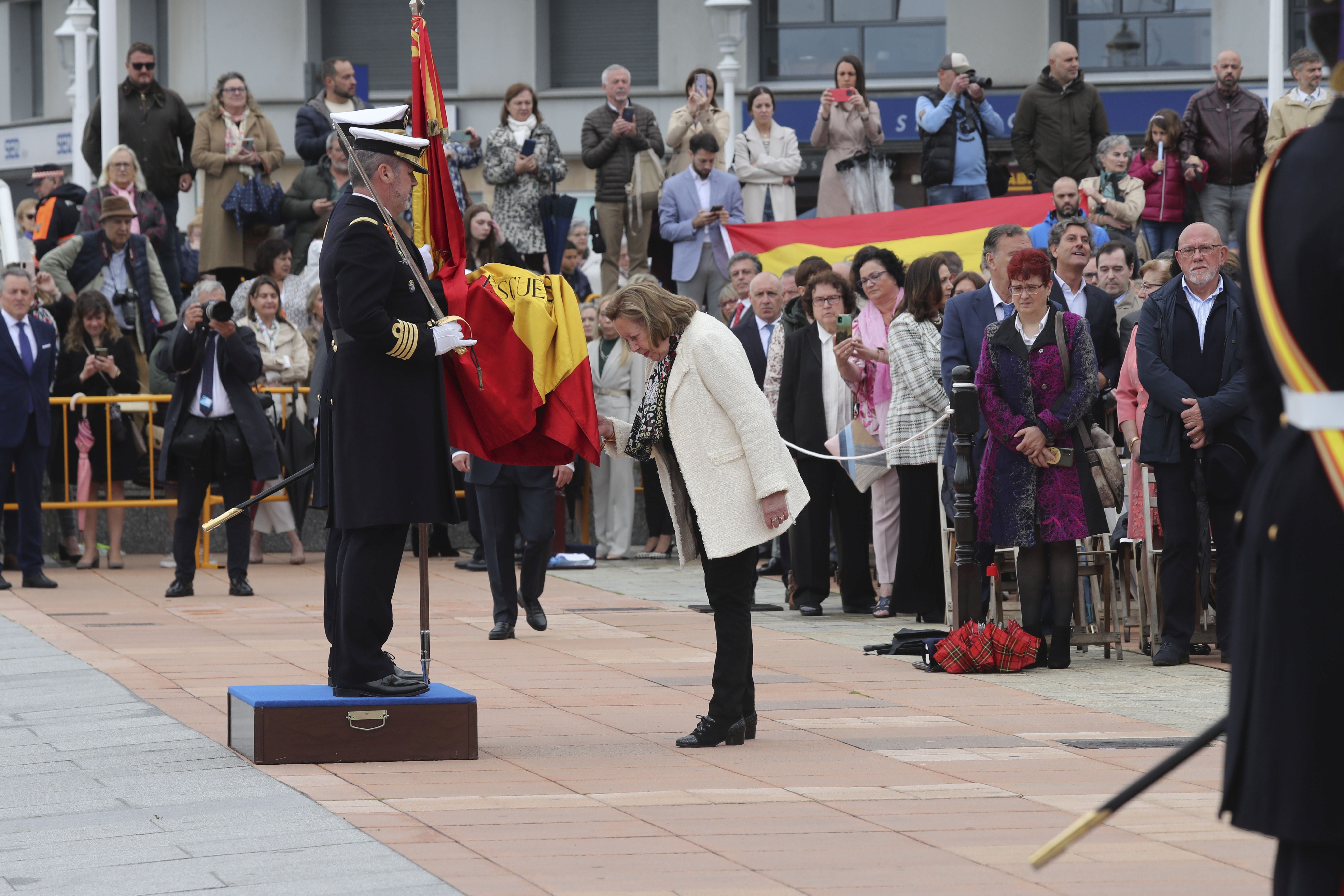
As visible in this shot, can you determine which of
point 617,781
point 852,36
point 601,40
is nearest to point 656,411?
point 617,781

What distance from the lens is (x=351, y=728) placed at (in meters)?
7.21

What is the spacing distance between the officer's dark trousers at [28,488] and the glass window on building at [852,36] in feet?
60.9

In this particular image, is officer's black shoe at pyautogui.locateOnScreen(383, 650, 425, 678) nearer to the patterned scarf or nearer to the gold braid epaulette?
the gold braid epaulette

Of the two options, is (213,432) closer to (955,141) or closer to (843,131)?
(843,131)

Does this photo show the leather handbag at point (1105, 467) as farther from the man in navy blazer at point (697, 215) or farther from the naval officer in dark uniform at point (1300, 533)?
the man in navy blazer at point (697, 215)

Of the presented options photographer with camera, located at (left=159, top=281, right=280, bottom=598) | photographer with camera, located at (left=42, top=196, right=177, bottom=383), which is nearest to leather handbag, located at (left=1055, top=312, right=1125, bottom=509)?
photographer with camera, located at (left=159, top=281, right=280, bottom=598)

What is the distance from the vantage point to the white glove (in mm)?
7301

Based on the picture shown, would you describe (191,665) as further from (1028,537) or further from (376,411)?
(1028,537)

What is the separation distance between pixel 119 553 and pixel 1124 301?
788 cm

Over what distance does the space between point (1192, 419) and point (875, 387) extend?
8.59ft

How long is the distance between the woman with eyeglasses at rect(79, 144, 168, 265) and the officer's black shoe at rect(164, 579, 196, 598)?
4179mm

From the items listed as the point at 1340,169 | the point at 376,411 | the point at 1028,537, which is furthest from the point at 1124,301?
the point at 1340,169

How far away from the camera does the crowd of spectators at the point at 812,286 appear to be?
990 centimetres

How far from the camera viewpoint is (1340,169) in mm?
3457
